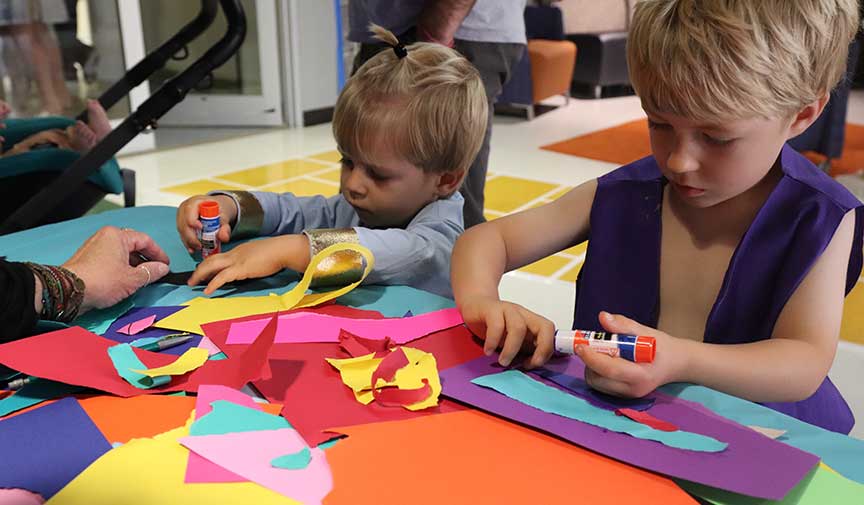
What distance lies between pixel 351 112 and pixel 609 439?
68 cm

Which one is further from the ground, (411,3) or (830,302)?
(411,3)

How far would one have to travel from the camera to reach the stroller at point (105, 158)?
1.60 meters

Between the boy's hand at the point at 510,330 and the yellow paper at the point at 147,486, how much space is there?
0.28m

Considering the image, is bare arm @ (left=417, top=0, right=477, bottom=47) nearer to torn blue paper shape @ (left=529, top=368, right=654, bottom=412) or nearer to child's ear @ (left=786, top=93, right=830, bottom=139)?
child's ear @ (left=786, top=93, right=830, bottom=139)

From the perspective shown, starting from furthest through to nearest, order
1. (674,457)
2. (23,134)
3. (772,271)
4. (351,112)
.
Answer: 1. (23,134)
2. (351,112)
3. (772,271)
4. (674,457)

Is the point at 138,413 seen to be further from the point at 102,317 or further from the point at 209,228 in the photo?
the point at 209,228

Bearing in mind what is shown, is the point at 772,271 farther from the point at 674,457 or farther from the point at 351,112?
the point at 351,112

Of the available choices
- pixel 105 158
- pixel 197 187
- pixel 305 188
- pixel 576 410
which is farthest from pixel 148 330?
pixel 197 187

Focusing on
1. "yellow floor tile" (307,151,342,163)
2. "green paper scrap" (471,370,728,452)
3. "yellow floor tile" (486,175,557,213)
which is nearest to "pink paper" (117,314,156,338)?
"green paper scrap" (471,370,728,452)

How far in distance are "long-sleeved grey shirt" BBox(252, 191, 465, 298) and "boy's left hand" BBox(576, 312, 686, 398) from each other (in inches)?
14.2

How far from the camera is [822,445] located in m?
0.58

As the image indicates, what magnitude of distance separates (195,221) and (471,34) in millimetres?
1018

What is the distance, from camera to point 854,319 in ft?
6.60

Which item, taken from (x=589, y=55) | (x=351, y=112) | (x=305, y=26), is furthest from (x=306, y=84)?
(x=351, y=112)
